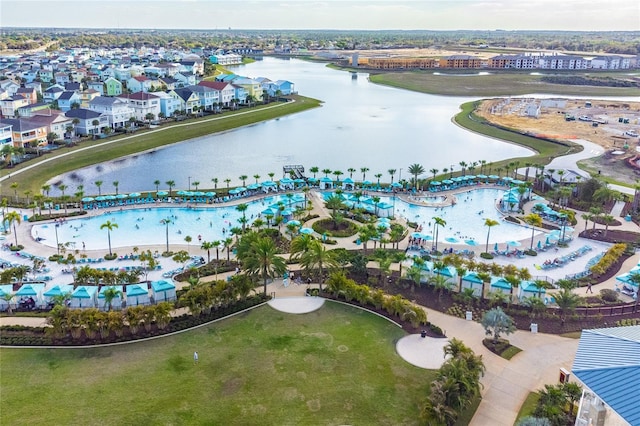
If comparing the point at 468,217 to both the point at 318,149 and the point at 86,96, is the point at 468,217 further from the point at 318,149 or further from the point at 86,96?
the point at 86,96

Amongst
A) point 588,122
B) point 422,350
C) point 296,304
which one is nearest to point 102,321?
point 296,304

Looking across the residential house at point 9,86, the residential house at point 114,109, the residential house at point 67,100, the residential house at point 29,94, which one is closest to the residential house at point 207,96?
the residential house at point 114,109

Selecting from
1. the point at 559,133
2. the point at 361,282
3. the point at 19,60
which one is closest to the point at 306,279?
the point at 361,282

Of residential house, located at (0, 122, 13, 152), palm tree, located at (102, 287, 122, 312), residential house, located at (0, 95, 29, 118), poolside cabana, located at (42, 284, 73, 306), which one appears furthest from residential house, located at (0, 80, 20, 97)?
palm tree, located at (102, 287, 122, 312)

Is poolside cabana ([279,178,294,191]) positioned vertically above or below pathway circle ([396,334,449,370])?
above

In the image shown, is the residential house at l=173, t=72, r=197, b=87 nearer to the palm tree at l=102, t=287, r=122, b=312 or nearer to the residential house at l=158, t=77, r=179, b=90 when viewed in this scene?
the residential house at l=158, t=77, r=179, b=90

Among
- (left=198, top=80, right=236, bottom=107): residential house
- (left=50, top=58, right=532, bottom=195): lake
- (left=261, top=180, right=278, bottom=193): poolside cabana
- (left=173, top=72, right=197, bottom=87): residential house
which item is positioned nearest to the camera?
(left=261, top=180, right=278, bottom=193): poolside cabana

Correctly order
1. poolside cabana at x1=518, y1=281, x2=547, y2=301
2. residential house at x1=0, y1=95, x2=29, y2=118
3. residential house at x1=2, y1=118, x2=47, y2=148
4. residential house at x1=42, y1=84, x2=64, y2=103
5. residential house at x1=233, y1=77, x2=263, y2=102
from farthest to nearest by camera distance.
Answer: residential house at x1=233, y1=77, x2=263, y2=102, residential house at x1=42, y1=84, x2=64, y2=103, residential house at x1=0, y1=95, x2=29, y2=118, residential house at x1=2, y1=118, x2=47, y2=148, poolside cabana at x1=518, y1=281, x2=547, y2=301

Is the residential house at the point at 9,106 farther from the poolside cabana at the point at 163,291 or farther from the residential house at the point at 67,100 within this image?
the poolside cabana at the point at 163,291
